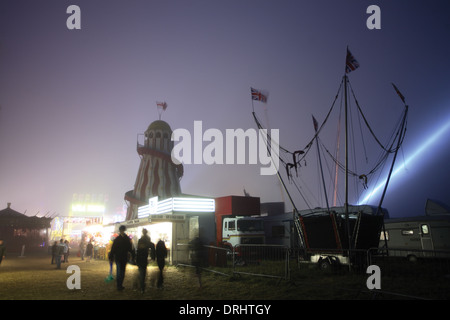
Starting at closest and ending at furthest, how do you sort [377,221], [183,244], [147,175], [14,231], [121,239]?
[121,239] < [377,221] < [183,244] < [14,231] < [147,175]

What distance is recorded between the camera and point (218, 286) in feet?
36.0

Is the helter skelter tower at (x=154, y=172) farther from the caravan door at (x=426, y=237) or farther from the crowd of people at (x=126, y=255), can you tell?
the crowd of people at (x=126, y=255)

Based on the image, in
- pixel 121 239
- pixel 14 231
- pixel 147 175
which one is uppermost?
pixel 147 175

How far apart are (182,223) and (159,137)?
29405 mm

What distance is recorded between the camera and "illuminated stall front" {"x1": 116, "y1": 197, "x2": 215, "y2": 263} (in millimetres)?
19062

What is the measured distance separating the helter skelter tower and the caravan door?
3347 cm

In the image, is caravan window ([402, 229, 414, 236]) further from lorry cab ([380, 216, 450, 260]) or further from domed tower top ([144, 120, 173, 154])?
domed tower top ([144, 120, 173, 154])

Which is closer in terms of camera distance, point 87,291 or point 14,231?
point 87,291

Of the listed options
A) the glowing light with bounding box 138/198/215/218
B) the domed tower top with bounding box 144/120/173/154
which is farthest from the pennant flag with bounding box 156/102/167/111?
the glowing light with bounding box 138/198/215/218

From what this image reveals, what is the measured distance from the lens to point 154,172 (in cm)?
4584

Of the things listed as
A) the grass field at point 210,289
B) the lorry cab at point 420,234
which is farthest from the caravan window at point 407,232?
the grass field at point 210,289
